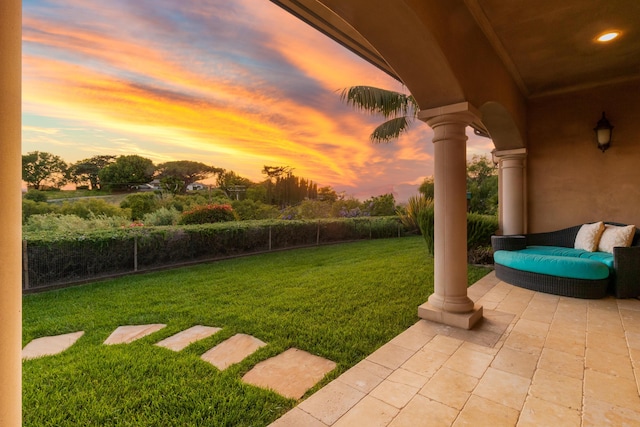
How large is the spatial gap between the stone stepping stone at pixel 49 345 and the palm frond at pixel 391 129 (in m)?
9.03

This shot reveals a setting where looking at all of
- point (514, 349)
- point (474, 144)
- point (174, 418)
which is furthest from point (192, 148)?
point (474, 144)

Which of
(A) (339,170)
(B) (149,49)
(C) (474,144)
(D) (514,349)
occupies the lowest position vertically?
(D) (514,349)

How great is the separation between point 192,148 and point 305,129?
3.87 meters

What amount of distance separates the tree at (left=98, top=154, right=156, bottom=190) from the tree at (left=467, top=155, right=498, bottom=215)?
12894 mm

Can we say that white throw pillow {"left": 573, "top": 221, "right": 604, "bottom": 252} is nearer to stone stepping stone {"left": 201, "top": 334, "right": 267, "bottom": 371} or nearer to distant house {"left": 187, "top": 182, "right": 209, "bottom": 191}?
stone stepping stone {"left": 201, "top": 334, "right": 267, "bottom": 371}

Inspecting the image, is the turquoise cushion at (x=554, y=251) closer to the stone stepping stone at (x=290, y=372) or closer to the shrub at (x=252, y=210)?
the stone stepping stone at (x=290, y=372)

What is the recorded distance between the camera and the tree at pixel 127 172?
9.95 metres

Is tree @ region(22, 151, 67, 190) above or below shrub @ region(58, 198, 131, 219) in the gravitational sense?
above

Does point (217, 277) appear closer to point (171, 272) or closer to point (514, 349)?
point (171, 272)

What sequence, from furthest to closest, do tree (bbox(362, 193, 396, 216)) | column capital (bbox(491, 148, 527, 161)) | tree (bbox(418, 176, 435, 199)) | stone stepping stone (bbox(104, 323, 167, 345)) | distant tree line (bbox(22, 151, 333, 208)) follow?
tree (bbox(362, 193, 396, 216)) < tree (bbox(418, 176, 435, 199)) < distant tree line (bbox(22, 151, 333, 208)) < column capital (bbox(491, 148, 527, 161)) < stone stepping stone (bbox(104, 323, 167, 345))

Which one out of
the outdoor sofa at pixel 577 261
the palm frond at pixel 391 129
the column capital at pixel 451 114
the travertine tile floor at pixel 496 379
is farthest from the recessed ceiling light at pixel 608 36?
the palm frond at pixel 391 129

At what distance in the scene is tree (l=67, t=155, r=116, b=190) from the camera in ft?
28.8

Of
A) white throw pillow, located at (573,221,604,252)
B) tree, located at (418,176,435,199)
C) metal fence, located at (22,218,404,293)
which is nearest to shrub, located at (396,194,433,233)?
tree, located at (418,176,435,199)

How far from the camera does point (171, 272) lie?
5672 mm
